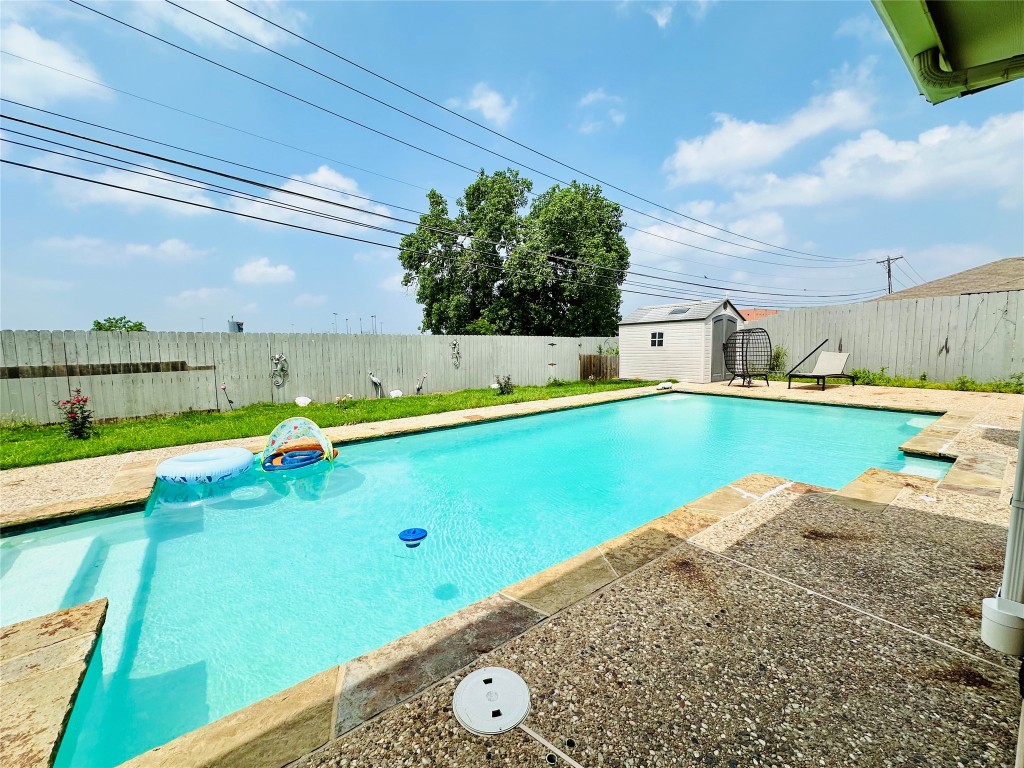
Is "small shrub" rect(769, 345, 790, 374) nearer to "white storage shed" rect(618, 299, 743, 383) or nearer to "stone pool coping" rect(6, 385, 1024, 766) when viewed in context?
"white storage shed" rect(618, 299, 743, 383)

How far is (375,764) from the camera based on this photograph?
3.92 ft

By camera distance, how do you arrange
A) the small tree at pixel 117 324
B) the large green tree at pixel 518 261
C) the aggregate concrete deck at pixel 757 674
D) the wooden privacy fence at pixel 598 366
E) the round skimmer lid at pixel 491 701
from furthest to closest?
the large green tree at pixel 518 261, the small tree at pixel 117 324, the wooden privacy fence at pixel 598 366, the round skimmer lid at pixel 491 701, the aggregate concrete deck at pixel 757 674

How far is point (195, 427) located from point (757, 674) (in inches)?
346

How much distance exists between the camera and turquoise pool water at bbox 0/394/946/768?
7.79ft

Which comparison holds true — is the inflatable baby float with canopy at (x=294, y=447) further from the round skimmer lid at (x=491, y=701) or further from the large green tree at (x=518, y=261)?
the large green tree at (x=518, y=261)

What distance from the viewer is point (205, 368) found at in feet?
28.2

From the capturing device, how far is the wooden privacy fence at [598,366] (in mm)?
16188

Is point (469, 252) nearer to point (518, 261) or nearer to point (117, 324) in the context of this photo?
point (518, 261)

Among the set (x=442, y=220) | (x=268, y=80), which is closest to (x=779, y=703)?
(x=268, y=80)

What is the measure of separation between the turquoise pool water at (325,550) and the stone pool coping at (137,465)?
0.14 m

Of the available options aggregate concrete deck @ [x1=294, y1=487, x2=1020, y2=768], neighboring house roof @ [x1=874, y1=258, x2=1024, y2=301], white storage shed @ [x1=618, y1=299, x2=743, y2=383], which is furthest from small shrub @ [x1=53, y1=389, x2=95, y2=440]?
neighboring house roof @ [x1=874, y1=258, x2=1024, y2=301]

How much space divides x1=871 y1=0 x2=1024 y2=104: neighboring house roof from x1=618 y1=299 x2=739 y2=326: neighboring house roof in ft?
41.2

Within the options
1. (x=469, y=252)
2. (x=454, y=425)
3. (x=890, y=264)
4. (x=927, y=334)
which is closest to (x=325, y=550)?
(x=454, y=425)

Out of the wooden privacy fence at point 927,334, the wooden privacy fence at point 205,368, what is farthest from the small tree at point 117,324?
the wooden privacy fence at point 927,334
